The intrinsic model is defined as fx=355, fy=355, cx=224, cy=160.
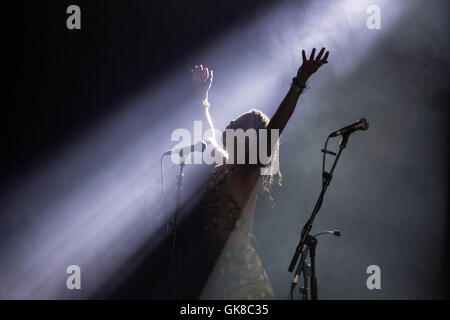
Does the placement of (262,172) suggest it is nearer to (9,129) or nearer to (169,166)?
(169,166)

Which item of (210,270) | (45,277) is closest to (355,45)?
(210,270)

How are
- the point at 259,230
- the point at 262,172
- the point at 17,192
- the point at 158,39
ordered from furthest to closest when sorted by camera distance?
the point at 259,230
the point at 158,39
the point at 17,192
the point at 262,172

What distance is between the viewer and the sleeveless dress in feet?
5.78

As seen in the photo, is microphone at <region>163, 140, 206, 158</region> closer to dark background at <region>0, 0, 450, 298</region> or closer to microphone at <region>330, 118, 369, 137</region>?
microphone at <region>330, 118, 369, 137</region>

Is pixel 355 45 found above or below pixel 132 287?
above

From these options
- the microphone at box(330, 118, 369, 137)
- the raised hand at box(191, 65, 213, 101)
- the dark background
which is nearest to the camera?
the microphone at box(330, 118, 369, 137)

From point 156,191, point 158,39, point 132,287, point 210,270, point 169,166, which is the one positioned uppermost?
point 158,39

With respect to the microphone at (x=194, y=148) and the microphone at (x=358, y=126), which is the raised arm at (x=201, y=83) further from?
the microphone at (x=358, y=126)

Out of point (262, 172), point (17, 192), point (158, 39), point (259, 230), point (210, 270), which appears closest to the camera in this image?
point (210, 270)

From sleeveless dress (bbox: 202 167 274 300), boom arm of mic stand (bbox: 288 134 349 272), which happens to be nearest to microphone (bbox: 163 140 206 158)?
sleeveless dress (bbox: 202 167 274 300)

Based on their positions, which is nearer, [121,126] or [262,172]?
[262,172]

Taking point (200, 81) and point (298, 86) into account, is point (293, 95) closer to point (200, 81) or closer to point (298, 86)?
point (298, 86)

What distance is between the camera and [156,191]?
320cm

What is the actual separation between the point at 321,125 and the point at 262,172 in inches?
80.1
